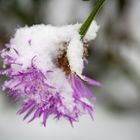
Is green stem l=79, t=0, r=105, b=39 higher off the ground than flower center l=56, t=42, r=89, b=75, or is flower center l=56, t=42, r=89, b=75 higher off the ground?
green stem l=79, t=0, r=105, b=39

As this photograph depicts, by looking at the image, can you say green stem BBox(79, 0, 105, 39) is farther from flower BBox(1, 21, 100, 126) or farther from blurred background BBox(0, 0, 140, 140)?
blurred background BBox(0, 0, 140, 140)

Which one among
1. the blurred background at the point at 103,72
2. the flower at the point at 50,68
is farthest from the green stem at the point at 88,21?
the blurred background at the point at 103,72

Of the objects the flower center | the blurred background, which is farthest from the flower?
the blurred background

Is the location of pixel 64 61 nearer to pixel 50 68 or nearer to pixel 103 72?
pixel 50 68

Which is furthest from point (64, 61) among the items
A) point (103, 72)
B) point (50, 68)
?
point (103, 72)

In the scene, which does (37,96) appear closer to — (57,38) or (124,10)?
(57,38)
